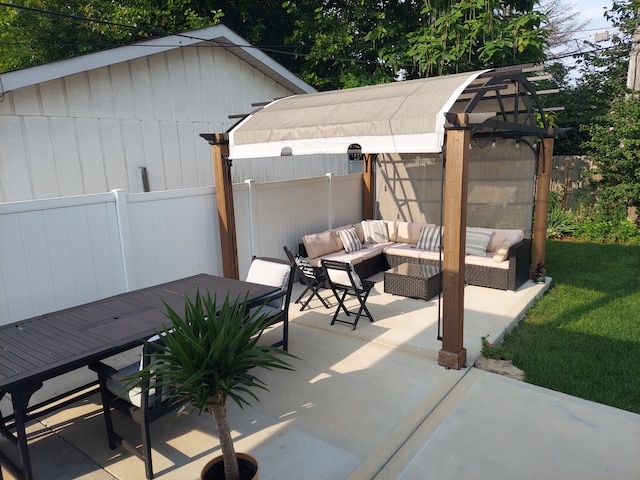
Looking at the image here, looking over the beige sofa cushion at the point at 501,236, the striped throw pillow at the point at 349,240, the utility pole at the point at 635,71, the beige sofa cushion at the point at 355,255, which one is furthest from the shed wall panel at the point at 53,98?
the utility pole at the point at 635,71

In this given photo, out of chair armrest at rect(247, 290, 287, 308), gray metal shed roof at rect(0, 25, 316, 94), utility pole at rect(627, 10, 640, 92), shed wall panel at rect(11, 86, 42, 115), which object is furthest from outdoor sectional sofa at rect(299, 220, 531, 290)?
utility pole at rect(627, 10, 640, 92)

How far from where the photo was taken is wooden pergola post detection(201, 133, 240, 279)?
6969mm

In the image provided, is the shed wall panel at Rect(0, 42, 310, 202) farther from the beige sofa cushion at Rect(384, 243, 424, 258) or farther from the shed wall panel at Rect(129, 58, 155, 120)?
the beige sofa cushion at Rect(384, 243, 424, 258)

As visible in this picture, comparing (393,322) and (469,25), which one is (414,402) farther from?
(469,25)

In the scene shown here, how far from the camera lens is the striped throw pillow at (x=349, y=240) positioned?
871cm

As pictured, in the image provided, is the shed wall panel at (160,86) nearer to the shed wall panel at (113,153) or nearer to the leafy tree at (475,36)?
the shed wall panel at (113,153)

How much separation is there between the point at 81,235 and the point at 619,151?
11.8m

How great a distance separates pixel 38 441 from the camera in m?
3.88

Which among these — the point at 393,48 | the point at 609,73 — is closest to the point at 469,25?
the point at 393,48

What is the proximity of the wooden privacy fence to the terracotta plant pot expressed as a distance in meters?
12.2

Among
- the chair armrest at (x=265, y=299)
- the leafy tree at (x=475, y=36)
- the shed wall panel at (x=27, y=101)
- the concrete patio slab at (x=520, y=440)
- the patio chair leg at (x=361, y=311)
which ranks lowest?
the concrete patio slab at (x=520, y=440)

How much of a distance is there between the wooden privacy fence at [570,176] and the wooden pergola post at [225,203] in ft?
31.8

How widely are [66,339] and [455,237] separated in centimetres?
377

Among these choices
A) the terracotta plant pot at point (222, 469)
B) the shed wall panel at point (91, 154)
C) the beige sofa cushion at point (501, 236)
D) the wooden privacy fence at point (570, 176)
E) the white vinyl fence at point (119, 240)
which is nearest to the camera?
the terracotta plant pot at point (222, 469)
